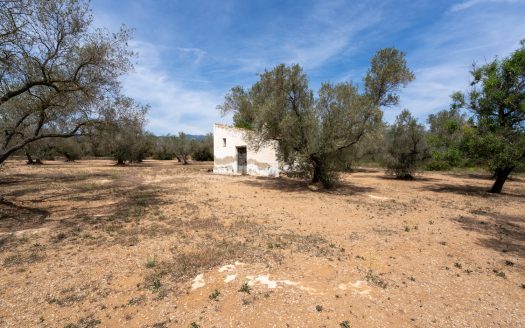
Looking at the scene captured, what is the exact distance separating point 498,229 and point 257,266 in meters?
8.34

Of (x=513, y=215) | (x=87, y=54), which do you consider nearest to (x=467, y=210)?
(x=513, y=215)

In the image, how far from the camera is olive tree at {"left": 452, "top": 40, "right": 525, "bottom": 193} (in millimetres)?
13094

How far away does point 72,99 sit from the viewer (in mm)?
9969

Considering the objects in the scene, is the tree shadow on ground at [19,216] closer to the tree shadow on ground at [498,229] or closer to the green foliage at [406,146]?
the tree shadow on ground at [498,229]

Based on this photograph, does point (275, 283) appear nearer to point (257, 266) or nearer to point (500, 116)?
point (257, 266)

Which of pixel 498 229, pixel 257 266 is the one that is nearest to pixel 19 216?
pixel 257 266

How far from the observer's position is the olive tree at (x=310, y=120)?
1401 cm

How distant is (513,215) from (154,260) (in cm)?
1310

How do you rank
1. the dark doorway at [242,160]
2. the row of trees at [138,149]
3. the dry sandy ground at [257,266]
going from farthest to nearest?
the row of trees at [138,149]
the dark doorway at [242,160]
the dry sandy ground at [257,266]

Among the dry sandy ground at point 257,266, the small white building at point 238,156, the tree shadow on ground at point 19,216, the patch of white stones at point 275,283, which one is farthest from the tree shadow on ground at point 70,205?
the small white building at point 238,156

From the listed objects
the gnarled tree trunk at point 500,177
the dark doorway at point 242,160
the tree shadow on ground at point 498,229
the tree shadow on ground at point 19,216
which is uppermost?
the dark doorway at point 242,160

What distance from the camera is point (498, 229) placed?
858 cm

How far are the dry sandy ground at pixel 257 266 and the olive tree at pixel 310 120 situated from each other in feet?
15.7

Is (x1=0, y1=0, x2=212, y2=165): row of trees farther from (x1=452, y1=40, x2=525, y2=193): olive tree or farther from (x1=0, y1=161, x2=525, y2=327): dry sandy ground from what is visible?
(x1=452, y1=40, x2=525, y2=193): olive tree
